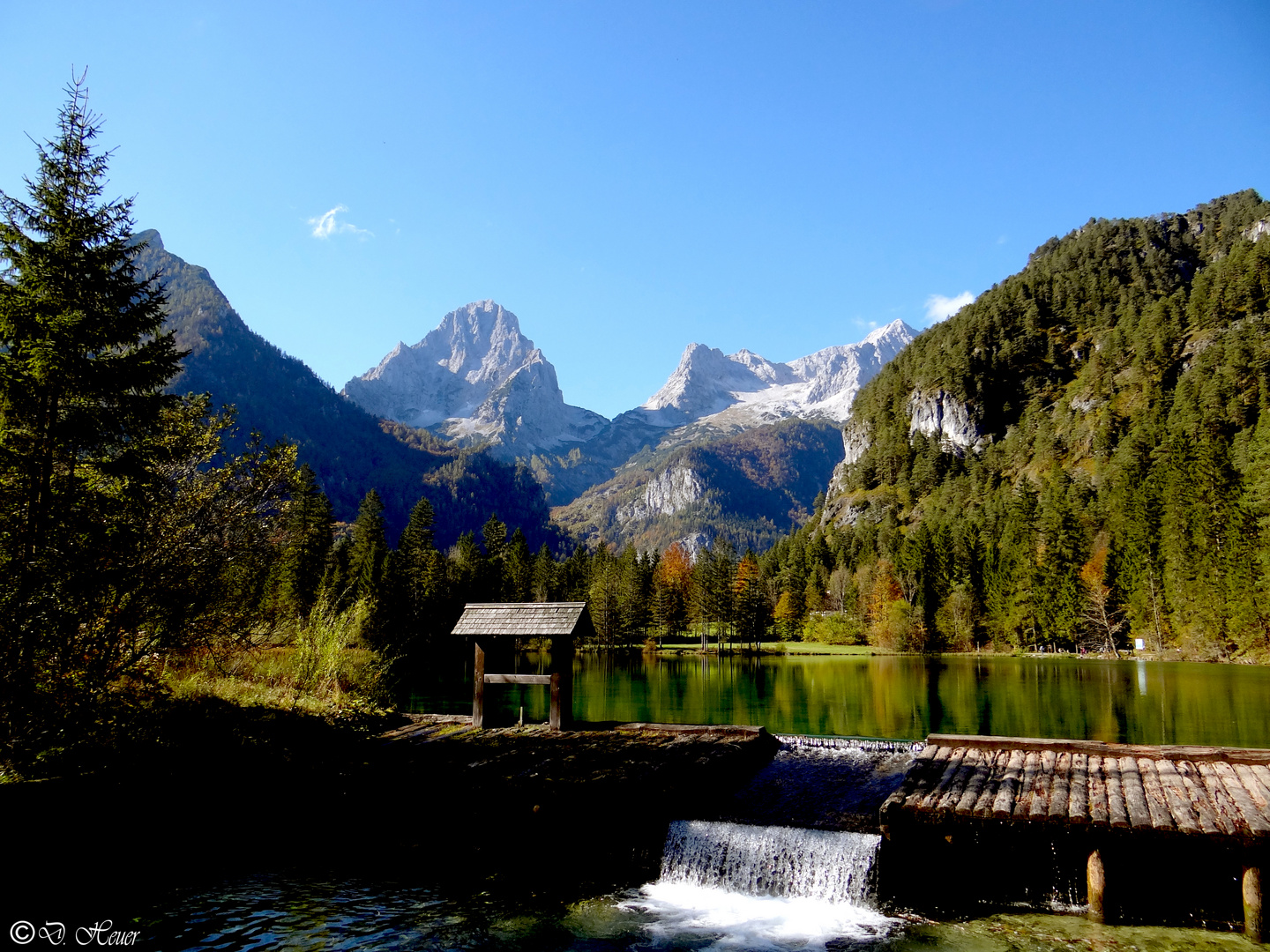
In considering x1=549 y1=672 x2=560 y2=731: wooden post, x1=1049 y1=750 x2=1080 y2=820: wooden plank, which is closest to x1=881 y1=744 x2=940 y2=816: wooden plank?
x1=1049 y1=750 x2=1080 y2=820: wooden plank

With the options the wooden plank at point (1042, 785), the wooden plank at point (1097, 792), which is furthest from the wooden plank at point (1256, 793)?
the wooden plank at point (1042, 785)

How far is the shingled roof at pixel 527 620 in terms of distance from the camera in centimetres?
1870

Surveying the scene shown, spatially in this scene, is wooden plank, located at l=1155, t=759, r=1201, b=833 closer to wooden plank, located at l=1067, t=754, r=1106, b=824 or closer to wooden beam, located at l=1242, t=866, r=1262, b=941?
wooden beam, located at l=1242, t=866, r=1262, b=941

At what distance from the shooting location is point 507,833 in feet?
43.2

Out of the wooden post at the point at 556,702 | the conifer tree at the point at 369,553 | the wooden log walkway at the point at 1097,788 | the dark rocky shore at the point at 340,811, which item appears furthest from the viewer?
the conifer tree at the point at 369,553

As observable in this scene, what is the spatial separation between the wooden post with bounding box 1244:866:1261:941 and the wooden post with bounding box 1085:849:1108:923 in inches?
67.6

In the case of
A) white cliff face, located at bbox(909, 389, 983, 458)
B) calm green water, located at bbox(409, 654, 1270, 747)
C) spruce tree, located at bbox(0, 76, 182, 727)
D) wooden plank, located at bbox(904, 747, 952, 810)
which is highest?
white cliff face, located at bbox(909, 389, 983, 458)

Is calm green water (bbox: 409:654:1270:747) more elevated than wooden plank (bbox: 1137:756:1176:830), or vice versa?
wooden plank (bbox: 1137:756:1176:830)

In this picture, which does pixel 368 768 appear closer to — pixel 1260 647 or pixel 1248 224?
pixel 1260 647

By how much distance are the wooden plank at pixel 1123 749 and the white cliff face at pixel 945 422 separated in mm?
175052

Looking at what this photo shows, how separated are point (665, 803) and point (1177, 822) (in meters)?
8.47

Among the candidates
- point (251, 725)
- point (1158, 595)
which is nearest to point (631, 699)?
point (251, 725)

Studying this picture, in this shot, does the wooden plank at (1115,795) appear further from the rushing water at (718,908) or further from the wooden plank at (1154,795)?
the rushing water at (718,908)

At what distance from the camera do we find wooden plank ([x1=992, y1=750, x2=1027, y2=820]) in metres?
10.9
